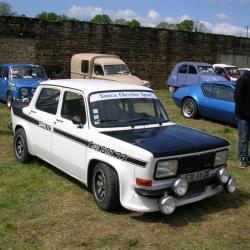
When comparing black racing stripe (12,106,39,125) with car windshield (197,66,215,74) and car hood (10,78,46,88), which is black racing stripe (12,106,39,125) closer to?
car hood (10,78,46,88)

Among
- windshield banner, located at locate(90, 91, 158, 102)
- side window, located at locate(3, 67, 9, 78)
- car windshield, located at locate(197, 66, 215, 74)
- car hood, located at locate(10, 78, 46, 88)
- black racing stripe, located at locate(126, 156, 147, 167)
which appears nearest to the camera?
black racing stripe, located at locate(126, 156, 147, 167)

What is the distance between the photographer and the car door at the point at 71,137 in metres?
6.14

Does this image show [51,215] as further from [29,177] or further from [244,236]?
[244,236]

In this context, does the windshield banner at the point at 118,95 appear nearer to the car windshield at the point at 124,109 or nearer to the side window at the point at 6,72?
the car windshield at the point at 124,109

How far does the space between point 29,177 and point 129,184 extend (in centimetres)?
236

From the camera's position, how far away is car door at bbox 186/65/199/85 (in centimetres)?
2066

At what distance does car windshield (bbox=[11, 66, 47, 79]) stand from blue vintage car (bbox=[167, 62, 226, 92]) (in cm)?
819

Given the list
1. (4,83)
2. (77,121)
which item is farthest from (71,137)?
(4,83)

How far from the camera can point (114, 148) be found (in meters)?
5.54

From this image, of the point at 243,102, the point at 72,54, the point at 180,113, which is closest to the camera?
the point at 243,102

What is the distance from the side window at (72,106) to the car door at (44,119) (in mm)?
206

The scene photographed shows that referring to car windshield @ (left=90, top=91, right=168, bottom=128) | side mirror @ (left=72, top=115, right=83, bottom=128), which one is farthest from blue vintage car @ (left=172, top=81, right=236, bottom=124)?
side mirror @ (left=72, top=115, right=83, bottom=128)

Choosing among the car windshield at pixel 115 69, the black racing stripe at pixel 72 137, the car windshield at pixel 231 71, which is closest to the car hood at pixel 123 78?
the car windshield at pixel 115 69

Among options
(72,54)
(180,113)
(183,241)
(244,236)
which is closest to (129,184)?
(183,241)
